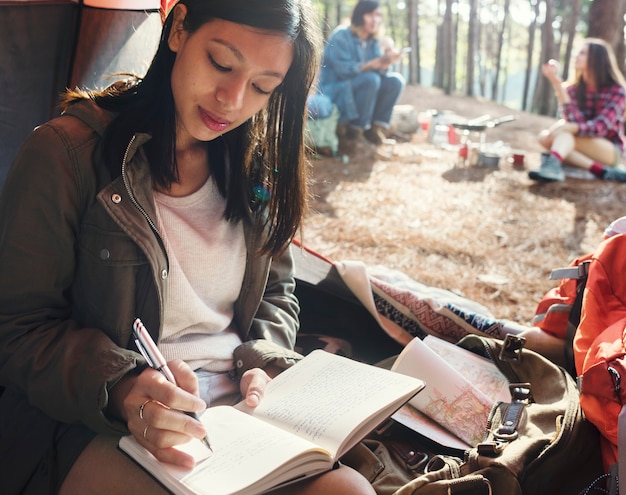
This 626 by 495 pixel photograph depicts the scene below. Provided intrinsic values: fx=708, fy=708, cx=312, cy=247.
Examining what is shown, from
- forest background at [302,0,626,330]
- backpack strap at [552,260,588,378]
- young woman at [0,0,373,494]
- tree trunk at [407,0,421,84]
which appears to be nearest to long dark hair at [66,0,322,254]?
young woman at [0,0,373,494]

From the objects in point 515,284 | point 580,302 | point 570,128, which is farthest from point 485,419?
point 570,128

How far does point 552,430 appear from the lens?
1607 mm

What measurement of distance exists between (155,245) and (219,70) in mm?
401

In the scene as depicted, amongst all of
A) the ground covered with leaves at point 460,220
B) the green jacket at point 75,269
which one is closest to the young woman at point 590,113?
the ground covered with leaves at point 460,220

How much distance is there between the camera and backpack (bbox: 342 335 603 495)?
4.66 ft

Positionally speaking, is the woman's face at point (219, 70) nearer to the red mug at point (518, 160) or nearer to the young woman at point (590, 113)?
the young woman at point (590, 113)

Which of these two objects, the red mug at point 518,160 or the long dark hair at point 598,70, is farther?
the red mug at point 518,160

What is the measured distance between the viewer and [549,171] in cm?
654

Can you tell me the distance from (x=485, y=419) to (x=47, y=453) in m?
1.04

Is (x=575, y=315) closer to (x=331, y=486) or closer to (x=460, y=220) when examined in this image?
(x=331, y=486)

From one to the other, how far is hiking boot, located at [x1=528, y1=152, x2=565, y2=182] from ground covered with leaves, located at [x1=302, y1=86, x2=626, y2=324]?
8cm

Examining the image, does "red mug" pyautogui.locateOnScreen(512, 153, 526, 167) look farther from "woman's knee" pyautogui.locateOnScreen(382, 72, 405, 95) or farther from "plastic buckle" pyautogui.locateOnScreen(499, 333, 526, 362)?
"plastic buckle" pyautogui.locateOnScreen(499, 333, 526, 362)

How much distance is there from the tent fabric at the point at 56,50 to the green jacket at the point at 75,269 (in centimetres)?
82

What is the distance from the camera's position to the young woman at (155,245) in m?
1.32
